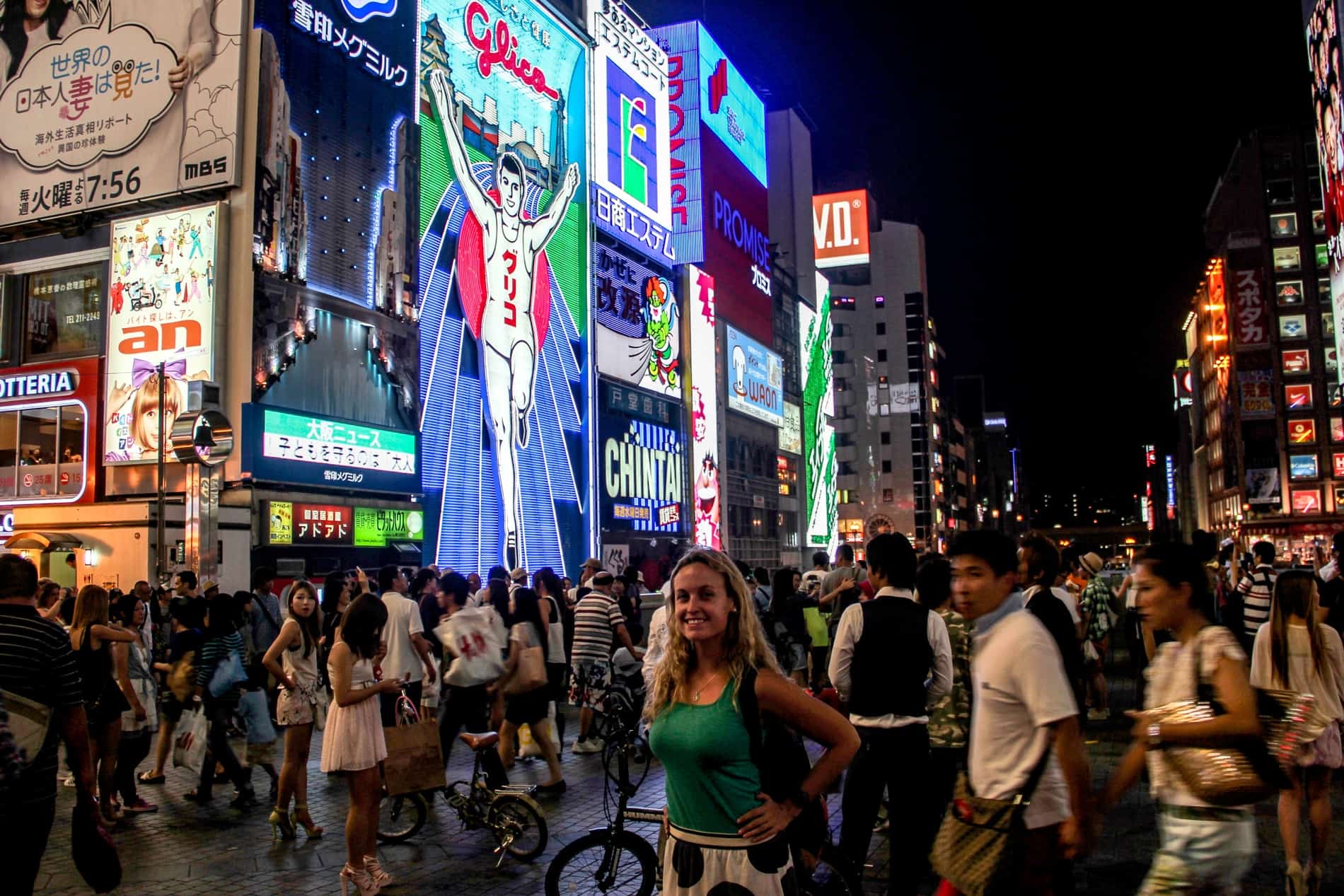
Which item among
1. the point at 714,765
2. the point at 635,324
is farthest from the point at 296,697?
the point at 635,324

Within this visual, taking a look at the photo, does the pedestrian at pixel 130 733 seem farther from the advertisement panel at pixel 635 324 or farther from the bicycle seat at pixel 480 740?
the advertisement panel at pixel 635 324

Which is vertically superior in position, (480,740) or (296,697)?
(296,697)

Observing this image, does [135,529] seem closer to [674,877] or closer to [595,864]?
[595,864]

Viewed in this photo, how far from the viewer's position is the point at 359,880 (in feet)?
20.7

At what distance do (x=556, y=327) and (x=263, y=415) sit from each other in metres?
13.8

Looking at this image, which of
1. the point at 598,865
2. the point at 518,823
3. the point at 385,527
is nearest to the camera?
the point at 598,865

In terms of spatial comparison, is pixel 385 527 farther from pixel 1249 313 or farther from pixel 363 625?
pixel 1249 313

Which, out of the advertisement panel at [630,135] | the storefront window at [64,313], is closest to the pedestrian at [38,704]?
the storefront window at [64,313]

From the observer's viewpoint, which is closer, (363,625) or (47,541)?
(363,625)

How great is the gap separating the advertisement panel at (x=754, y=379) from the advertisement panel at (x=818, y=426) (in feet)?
19.6

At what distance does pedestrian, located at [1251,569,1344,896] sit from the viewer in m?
5.88

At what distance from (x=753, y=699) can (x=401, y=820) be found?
5.98 m

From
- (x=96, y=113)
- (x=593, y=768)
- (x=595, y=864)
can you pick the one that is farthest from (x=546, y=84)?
(x=595, y=864)

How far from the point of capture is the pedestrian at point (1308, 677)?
232 inches
